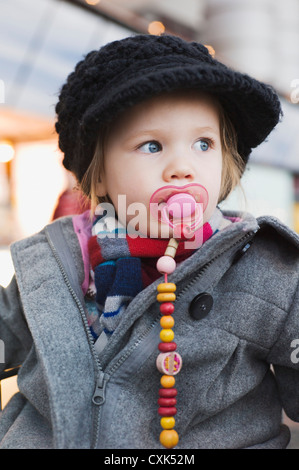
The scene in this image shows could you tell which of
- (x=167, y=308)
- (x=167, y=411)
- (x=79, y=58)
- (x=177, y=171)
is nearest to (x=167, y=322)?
(x=167, y=308)

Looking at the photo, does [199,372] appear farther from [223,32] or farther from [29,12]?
[223,32]

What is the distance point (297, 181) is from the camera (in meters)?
8.23

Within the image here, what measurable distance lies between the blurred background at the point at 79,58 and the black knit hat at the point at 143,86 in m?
2.22

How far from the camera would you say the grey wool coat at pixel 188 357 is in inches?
27.2

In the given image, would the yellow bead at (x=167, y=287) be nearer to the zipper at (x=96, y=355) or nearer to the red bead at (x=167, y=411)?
the zipper at (x=96, y=355)

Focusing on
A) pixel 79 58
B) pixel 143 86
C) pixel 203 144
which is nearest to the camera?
pixel 143 86

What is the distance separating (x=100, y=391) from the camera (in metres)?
0.69

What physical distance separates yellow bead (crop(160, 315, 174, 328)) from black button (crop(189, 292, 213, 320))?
0.17 ft

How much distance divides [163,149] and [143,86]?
0.39ft

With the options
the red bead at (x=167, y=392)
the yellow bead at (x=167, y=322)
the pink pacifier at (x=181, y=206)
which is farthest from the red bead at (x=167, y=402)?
the pink pacifier at (x=181, y=206)

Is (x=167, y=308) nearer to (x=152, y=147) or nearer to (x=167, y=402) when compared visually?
(x=167, y=402)

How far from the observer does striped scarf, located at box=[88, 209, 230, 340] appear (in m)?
0.76

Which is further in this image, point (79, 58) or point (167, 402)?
point (79, 58)

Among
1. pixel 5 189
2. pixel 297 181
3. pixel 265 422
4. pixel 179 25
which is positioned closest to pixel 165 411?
pixel 265 422
